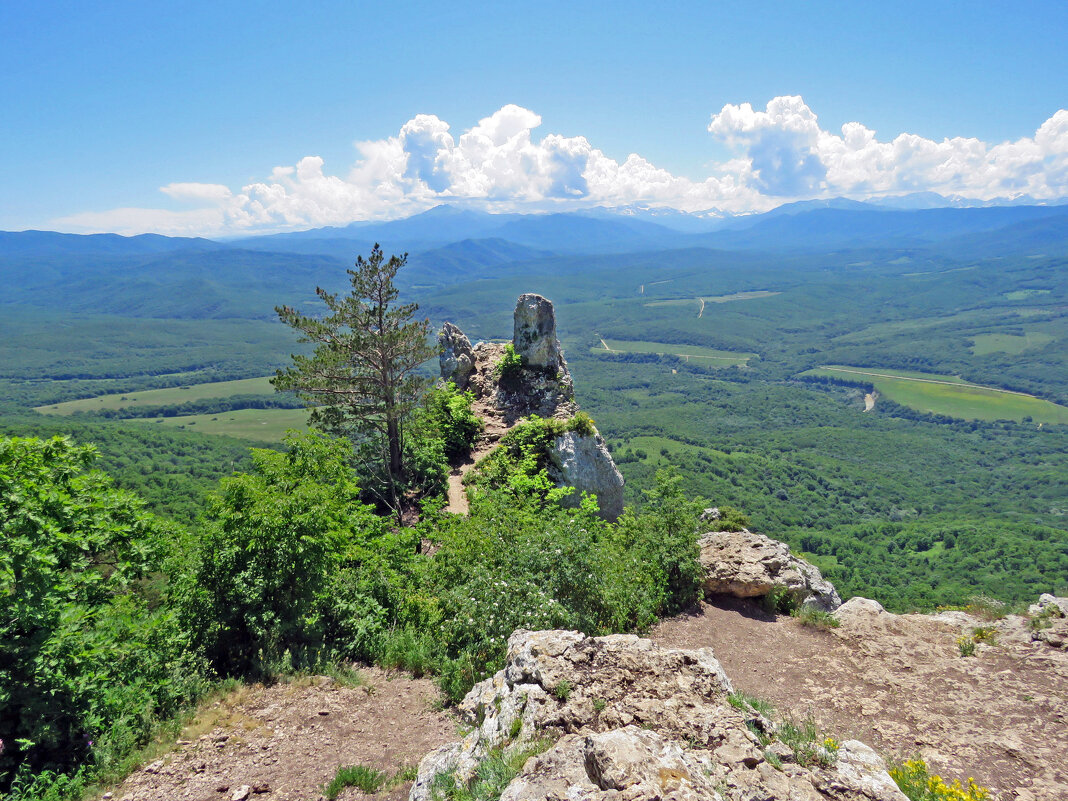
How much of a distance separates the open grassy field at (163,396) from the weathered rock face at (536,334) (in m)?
157

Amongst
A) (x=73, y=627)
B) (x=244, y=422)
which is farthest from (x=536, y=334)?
(x=244, y=422)

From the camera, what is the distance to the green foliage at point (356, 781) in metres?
6.41

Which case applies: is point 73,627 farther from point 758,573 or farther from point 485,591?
point 758,573

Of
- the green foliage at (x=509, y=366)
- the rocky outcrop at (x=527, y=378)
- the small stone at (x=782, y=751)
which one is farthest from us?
the green foliage at (x=509, y=366)

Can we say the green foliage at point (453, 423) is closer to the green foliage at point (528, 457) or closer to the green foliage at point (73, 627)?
the green foliage at point (528, 457)

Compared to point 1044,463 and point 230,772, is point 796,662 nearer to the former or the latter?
point 230,772

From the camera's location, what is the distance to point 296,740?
7.38 meters

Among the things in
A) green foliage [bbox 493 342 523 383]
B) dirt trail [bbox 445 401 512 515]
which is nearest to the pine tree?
dirt trail [bbox 445 401 512 515]

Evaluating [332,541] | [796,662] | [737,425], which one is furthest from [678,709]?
[737,425]

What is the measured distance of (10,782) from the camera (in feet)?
19.8

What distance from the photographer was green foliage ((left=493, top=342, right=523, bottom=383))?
23.7 m

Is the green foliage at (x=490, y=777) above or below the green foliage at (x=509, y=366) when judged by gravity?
below

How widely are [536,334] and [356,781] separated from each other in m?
18.6

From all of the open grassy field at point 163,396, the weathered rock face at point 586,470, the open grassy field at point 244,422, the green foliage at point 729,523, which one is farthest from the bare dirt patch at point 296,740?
the open grassy field at point 163,396
